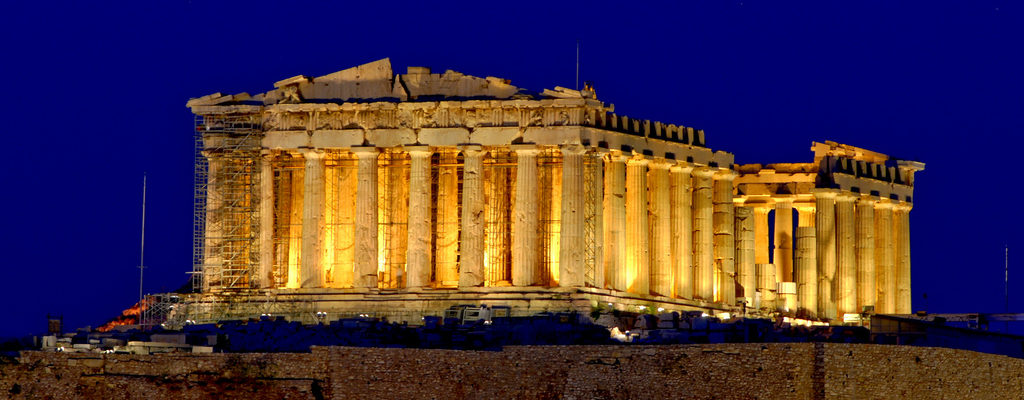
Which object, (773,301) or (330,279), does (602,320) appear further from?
(773,301)

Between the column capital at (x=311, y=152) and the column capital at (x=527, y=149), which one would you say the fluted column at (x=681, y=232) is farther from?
the column capital at (x=311, y=152)

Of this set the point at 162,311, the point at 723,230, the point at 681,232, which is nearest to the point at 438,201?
the point at 681,232

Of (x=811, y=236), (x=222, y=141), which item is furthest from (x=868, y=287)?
(x=222, y=141)

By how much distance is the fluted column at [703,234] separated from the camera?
121750 millimetres

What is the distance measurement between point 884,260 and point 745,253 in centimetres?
866

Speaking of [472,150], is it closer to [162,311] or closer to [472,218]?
[472,218]

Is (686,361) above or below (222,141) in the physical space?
below

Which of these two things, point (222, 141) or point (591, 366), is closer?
point (591, 366)

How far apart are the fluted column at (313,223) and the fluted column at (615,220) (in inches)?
503

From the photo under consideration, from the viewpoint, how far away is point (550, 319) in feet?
354

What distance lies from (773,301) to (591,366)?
39567mm

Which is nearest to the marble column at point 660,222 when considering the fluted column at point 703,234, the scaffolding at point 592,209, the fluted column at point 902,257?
the fluted column at point 703,234

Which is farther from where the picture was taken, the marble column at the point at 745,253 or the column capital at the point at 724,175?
the marble column at the point at 745,253

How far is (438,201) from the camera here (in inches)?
4601
